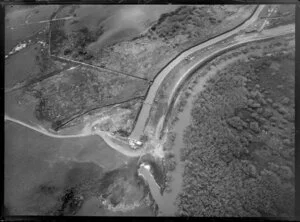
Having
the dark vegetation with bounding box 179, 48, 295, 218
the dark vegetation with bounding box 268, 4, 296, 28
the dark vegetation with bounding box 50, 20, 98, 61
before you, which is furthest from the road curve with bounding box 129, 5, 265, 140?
the dark vegetation with bounding box 50, 20, 98, 61

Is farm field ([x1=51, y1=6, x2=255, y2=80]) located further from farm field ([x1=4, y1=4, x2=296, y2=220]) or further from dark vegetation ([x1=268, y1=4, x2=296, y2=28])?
dark vegetation ([x1=268, y1=4, x2=296, y2=28])

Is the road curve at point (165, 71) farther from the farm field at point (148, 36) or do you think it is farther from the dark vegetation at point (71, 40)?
the dark vegetation at point (71, 40)

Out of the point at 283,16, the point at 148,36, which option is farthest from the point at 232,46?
the point at 148,36

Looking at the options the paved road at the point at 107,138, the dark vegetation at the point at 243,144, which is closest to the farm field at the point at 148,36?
the dark vegetation at the point at 243,144

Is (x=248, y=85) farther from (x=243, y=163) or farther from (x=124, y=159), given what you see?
(x=124, y=159)

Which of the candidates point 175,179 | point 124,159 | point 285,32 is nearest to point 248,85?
point 285,32

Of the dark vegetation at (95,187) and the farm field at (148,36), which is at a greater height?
the farm field at (148,36)

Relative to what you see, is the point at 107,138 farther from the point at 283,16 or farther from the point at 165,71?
the point at 283,16
